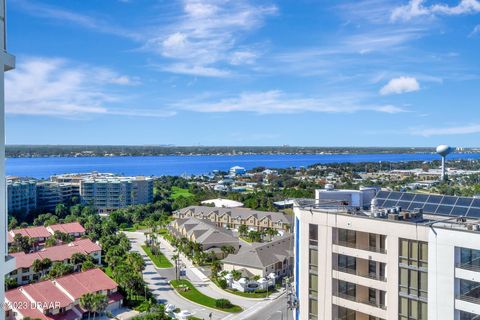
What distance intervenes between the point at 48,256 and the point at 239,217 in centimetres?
3347

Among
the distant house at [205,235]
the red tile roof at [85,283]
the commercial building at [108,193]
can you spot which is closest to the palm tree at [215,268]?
the distant house at [205,235]

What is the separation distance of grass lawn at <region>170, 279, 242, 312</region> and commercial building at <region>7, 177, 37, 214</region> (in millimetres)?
50006

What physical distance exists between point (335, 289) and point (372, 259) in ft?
7.43

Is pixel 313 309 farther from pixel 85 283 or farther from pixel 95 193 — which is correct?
pixel 95 193

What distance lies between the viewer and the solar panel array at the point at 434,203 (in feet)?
60.7

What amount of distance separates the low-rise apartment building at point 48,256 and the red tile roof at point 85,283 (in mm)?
7062

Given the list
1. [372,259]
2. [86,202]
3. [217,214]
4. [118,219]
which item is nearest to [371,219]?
[372,259]

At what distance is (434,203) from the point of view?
65.4 ft

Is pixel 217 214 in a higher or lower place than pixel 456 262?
lower

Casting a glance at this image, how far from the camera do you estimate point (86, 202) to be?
94.4 metres

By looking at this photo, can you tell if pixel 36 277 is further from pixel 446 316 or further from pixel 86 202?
pixel 86 202

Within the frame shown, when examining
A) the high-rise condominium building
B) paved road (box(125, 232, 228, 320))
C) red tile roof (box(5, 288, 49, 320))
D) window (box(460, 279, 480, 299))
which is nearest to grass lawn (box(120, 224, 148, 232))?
paved road (box(125, 232, 228, 320))

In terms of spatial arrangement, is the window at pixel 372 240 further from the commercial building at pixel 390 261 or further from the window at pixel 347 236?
the window at pixel 347 236

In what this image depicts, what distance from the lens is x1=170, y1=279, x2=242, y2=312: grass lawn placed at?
36.7 m
